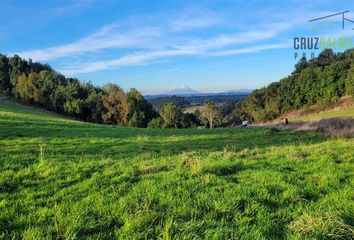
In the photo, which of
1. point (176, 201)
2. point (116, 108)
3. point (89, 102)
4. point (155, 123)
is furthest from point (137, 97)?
point (176, 201)

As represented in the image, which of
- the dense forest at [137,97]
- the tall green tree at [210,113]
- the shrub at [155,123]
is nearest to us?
the dense forest at [137,97]

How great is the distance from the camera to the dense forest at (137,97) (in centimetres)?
10662

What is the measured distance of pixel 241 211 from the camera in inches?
277

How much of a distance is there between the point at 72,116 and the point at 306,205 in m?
101

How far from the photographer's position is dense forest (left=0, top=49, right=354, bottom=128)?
106625mm

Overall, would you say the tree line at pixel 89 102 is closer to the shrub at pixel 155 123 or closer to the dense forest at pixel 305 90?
the shrub at pixel 155 123

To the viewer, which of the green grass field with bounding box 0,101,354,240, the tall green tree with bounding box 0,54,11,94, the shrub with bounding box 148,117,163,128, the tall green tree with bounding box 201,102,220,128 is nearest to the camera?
the green grass field with bounding box 0,101,354,240

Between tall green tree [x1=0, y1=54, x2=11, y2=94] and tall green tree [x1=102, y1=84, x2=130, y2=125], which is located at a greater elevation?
tall green tree [x1=0, y1=54, x2=11, y2=94]

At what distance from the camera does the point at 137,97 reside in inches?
4540

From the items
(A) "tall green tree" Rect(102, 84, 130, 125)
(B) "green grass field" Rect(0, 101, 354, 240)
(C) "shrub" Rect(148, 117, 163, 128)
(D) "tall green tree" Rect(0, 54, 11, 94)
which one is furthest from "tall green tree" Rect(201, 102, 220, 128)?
(B) "green grass field" Rect(0, 101, 354, 240)

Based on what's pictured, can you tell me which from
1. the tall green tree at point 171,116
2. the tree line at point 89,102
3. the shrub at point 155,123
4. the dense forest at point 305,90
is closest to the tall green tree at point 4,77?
the tree line at point 89,102

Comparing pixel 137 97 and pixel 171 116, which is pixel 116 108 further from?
pixel 171 116

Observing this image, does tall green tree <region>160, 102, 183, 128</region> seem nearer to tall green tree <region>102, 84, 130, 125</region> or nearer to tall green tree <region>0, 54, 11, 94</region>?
tall green tree <region>102, 84, 130, 125</region>

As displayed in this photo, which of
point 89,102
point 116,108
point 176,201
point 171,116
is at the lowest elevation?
point 171,116
